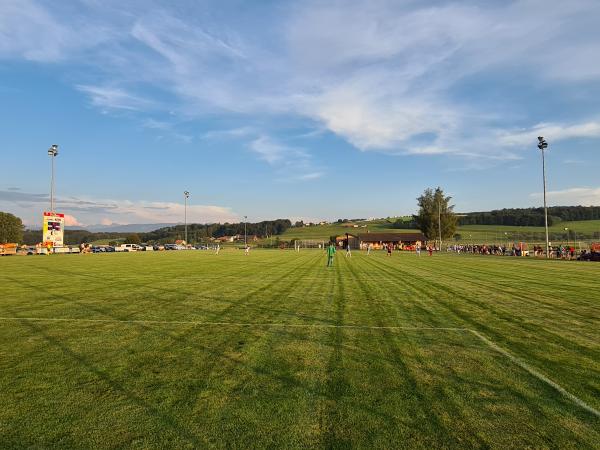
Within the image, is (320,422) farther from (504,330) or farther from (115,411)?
(504,330)

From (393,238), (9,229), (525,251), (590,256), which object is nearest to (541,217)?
(393,238)

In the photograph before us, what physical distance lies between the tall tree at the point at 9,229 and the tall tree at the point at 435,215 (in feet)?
318

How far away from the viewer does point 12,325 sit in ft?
29.1

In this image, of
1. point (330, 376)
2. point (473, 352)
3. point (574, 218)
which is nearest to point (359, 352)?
point (330, 376)

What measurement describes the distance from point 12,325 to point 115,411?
6.07 metres

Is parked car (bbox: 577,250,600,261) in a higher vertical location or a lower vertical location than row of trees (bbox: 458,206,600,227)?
lower

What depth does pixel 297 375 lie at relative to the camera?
5.77 meters

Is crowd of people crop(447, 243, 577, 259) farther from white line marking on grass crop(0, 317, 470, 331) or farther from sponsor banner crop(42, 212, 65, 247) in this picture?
sponsor banner crop(42, 212, 65, 247)

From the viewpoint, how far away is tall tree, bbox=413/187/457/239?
84.9m

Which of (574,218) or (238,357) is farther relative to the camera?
(574,218)

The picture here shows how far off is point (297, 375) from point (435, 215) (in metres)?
84.3

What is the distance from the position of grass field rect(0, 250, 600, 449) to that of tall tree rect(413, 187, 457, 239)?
76566 millimetres

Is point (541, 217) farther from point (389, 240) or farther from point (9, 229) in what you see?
point (9, 229)

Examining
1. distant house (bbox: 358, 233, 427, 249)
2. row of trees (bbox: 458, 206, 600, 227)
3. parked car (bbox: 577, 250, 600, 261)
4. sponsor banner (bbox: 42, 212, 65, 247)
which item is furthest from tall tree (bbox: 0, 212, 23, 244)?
row of trees (bbox: 458, 206, 600, 227)
